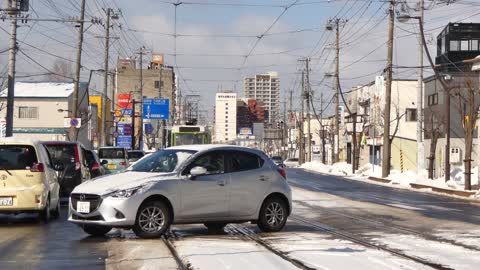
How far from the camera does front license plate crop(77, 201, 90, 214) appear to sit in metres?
12.5

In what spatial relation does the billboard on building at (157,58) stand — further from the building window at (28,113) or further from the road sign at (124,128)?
the building window at (28,113)

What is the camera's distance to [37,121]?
2778 inches

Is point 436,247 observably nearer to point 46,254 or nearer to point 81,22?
point 46,254

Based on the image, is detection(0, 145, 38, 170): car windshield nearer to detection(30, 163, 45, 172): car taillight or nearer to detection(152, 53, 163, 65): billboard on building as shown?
detection(30, 163, 45, 172): car taillight

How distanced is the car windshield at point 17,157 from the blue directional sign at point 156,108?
51955 millimetres

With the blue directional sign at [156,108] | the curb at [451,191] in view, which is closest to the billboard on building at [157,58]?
the blue directional sign at [156,108]

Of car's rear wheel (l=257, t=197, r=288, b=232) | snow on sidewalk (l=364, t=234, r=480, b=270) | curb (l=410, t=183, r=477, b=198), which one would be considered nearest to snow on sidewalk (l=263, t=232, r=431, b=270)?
snow on sidewalk (l=364, t=234, r=480, b=270)

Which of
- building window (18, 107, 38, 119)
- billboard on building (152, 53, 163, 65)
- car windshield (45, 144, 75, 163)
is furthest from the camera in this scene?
billboard on building (152, 53, 163, 65)

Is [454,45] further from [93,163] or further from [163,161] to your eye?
[163,161]

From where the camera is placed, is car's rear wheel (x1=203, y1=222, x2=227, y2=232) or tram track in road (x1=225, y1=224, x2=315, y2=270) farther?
car's rear wheel (x1=203, y1=222, x2=227, y2=232)

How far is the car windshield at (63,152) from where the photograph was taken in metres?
21.1

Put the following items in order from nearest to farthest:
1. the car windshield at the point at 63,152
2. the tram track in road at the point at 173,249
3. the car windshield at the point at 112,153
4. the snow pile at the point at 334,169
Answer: the tram track in road at the point at 173,249
the car windshield at the point at 63,152
the car windshield at the point at 112,153
the snow pile at the point at 334,169

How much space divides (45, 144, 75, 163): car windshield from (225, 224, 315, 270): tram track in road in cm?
739

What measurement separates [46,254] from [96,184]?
2104 mm
